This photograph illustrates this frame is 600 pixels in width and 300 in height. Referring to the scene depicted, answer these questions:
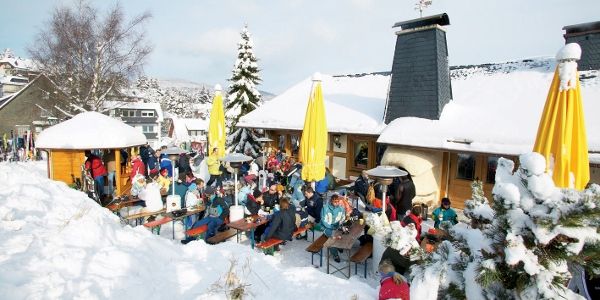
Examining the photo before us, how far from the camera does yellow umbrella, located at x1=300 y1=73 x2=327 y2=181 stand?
329 inches

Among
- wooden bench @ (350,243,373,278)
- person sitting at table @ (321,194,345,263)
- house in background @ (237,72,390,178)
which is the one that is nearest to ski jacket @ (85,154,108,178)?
house in background @ (237,72,390,178)

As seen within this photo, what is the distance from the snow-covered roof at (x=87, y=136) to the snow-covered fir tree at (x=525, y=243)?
460 inches

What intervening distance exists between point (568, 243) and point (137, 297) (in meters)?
4.73

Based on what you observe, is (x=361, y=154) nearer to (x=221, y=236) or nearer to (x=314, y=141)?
(x=314, y=141)

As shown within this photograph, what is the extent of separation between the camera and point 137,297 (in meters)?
4.42

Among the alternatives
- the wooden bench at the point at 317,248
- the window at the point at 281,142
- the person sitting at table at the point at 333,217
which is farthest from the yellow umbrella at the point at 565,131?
the window at the point at 281,142

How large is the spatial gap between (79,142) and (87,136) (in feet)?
1.02

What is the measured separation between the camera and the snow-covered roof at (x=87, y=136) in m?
11.2

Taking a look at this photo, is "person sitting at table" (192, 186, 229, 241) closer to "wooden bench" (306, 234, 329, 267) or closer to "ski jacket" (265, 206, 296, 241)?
"ski jacket" (265, 206, 296, 241)

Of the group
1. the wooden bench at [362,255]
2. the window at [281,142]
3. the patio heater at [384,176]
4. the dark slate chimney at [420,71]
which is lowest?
the wooden bench at [362,255]

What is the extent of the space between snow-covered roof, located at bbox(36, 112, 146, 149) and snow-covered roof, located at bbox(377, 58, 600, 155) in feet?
30.1

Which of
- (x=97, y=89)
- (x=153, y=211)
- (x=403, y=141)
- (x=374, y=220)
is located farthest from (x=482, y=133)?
(x=97, y=89)

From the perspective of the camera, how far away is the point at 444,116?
11578 mm

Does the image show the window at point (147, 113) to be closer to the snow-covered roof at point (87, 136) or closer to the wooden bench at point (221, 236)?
the snow-covered roof at point (87, 136)
